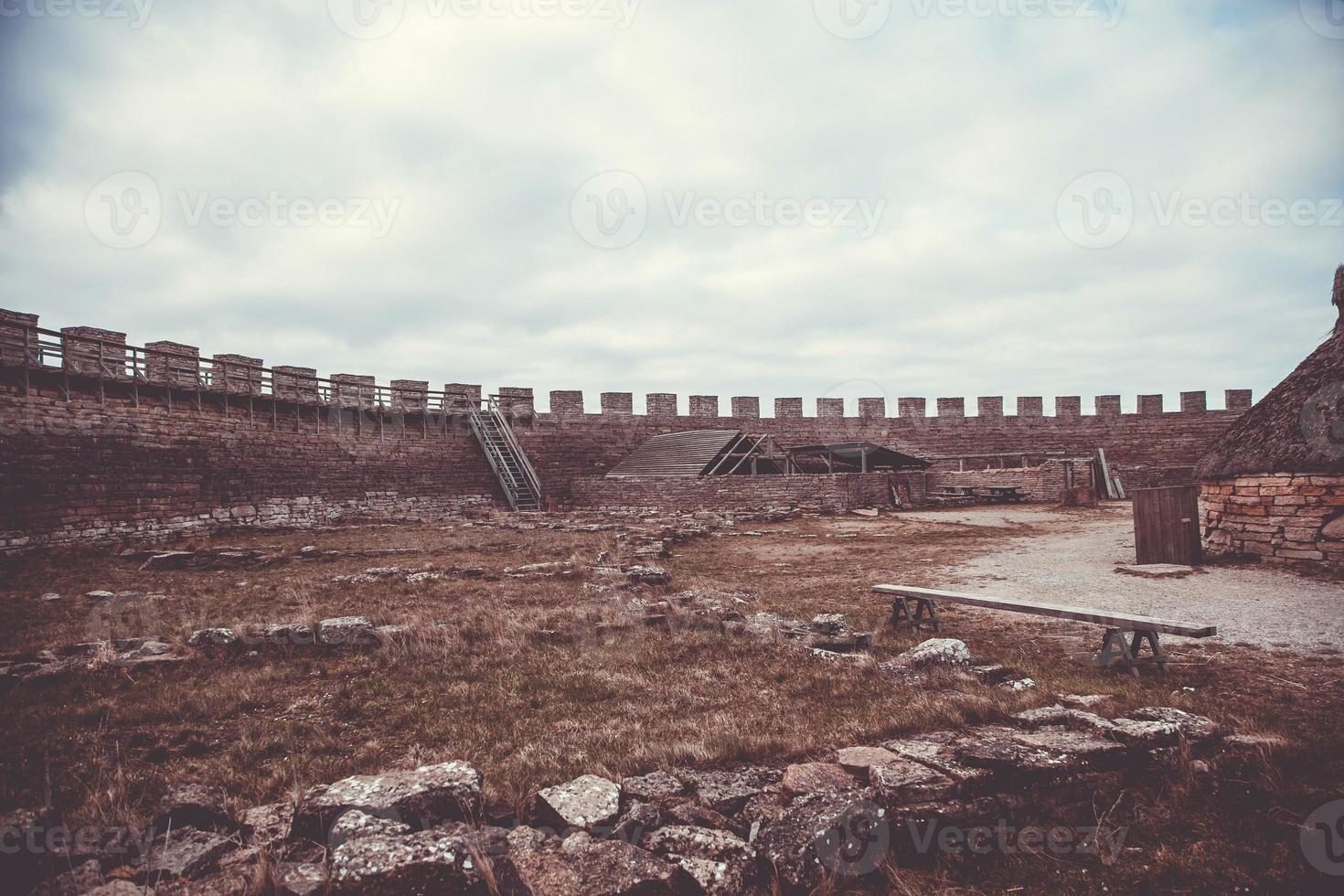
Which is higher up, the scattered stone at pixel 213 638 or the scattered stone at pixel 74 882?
the scattered stone at pixel 74 882

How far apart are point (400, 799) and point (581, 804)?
2.52 ft

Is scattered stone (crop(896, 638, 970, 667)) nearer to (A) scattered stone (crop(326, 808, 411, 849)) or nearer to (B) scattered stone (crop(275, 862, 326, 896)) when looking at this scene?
Answer: (A) scattered stone (crop(326, 808, 411, 849))

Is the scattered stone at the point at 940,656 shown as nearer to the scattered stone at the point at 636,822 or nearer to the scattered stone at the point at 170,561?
the scattered stone at the point at 636,822

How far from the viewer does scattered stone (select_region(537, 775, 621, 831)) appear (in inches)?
107

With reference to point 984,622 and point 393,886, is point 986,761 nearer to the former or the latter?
point 393,886

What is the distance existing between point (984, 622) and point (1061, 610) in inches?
52.0

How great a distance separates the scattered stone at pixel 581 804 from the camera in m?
2.73

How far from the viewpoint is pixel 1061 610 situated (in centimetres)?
529

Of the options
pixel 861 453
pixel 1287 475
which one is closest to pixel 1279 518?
pixel 1287 475

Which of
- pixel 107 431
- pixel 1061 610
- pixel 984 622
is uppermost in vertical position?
pixel 107 431

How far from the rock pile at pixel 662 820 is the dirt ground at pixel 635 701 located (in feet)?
0.57

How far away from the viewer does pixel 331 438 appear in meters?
21.0

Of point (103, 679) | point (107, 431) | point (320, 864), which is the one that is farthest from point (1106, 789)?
point (107, 431)

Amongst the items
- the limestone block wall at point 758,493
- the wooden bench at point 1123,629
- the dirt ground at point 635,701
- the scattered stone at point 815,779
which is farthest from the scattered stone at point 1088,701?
the limestone block wall at point 758,493
